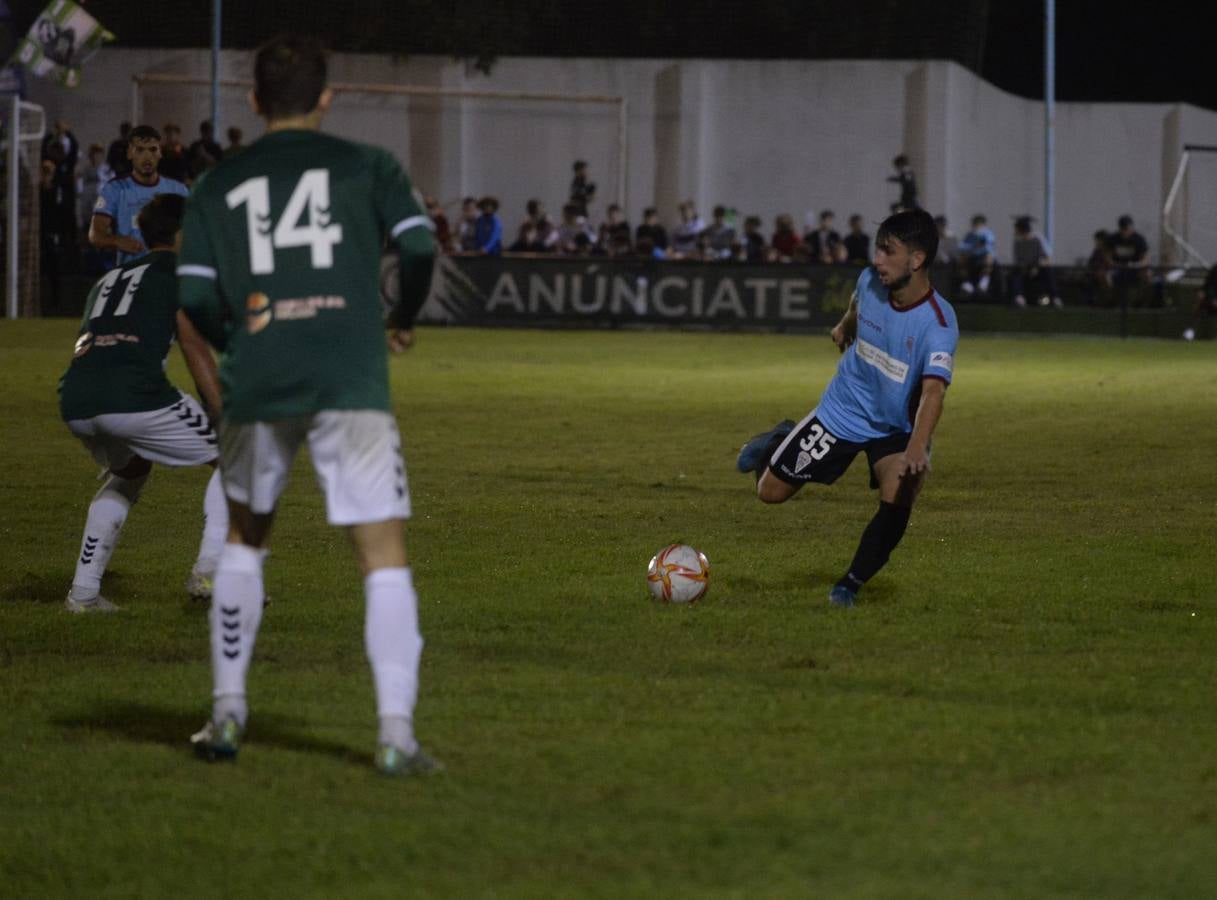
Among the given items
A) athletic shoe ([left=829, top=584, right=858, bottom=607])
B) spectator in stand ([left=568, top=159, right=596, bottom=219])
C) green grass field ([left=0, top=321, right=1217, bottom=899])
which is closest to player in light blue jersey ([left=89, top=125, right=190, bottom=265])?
green grass field ([left=0, top=321, right=1217, bottom=899])

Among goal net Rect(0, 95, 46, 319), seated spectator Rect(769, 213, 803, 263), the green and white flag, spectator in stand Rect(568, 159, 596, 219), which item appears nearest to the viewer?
goal net Rect(0, 95, 46, 319)

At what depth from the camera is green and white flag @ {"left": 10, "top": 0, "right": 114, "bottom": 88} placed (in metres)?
28.9

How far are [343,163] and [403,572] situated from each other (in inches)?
43.5

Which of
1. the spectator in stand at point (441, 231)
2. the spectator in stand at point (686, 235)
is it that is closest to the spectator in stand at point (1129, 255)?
the spectator in stand at point (686, 235)

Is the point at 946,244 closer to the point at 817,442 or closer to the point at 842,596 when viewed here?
the point at 817,442

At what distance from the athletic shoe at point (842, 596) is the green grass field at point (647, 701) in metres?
0.10

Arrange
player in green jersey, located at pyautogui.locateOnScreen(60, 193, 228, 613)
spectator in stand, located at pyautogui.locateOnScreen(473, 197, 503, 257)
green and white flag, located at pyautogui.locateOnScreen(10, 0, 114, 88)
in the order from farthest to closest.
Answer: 1. spectator in stand, located at pyautogui.locateOnScreen(473, 197, 503, 257)
2. green and white flag, located at pyautogui.locateOnScreen(10, 0, 114, 88)
3. player in green jersey, located at pyautogui.locateOnScreen(60, 193, 228, 613)

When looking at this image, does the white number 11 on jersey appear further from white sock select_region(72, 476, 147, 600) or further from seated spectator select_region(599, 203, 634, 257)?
seated spectator select_region(599, 203, 634, 257)

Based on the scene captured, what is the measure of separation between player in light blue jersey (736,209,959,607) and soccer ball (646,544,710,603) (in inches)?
21.9

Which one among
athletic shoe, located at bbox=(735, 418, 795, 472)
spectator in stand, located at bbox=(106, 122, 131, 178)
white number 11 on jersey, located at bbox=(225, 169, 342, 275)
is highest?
spectator in stand, located at bbox=(106, 122, 131, 178)

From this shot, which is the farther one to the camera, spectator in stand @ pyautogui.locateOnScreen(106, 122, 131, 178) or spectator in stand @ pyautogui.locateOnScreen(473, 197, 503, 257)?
spectator in stand @ pyautogui.locateOnScreen(473, 197, 503, 257)

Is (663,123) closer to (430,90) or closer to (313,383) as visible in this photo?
(430,90)

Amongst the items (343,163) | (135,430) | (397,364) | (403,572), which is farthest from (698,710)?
(397,364)

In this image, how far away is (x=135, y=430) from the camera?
7.47 m
